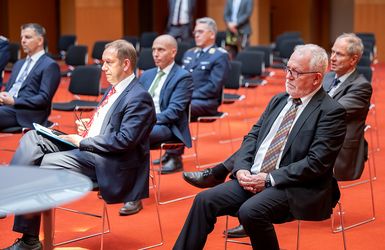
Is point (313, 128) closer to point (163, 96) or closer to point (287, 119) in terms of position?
point (287, 119)

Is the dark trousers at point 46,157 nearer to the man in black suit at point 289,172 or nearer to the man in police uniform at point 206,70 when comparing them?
the man in black suit at point 289,172

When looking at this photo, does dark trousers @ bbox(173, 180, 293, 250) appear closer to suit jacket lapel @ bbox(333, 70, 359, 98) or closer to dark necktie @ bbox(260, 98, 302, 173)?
dark necktie @ bbox(260, 98, 302, 173)

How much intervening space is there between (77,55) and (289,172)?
783 cm

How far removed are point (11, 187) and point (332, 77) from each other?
3.61 metres

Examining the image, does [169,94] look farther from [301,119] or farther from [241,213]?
[241,213]

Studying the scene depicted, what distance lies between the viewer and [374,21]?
60.6ft

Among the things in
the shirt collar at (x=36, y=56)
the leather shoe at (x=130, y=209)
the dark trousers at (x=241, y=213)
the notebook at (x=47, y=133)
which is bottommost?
the leather shoe at (x=130, y=209)

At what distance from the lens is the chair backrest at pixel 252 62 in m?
10.6

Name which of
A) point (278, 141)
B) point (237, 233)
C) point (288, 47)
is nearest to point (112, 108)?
point (237, 233)

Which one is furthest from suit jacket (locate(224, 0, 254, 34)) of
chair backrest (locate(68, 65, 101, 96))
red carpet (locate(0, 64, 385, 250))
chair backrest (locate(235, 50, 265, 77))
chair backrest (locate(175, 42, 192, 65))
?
red carpet (locate(0, 64, 385, 250))

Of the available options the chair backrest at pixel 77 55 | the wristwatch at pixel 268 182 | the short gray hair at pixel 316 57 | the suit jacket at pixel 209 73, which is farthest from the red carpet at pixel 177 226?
the chair backrest at pixel 77 55

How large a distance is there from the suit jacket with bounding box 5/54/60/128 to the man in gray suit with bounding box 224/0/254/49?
6625mm

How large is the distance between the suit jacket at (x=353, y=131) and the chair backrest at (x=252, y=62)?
4962mm

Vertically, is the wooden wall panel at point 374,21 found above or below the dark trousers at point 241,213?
above
